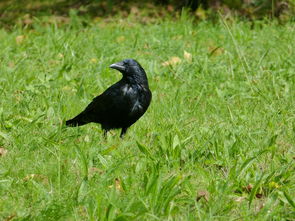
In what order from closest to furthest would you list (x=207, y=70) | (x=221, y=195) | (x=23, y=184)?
(x=221, y=195) < (x=23, y=184) < (x=207, y=70)

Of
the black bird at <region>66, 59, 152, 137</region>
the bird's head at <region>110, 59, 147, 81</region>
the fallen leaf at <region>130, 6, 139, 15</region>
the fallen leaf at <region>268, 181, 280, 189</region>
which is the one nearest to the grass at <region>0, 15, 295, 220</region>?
the fallen leaf at <region>268, 181, 280, 189</region>

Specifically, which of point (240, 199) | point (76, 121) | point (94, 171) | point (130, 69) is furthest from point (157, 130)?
point (240, 199)

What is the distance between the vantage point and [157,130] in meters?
4.88

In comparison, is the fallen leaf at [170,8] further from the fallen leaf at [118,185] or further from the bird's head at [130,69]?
the fallen leaf at [118,185]

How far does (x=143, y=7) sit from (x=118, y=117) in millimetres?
4784

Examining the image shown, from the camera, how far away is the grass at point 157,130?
339 cm

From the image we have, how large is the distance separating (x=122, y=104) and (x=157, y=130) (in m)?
0.36

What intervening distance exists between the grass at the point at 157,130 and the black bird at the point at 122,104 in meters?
0.11

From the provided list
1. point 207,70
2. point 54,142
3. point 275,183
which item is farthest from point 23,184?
point 207,70

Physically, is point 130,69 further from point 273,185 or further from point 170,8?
point 170,8

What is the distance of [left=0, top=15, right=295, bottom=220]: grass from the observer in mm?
3391

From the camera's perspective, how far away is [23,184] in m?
3.65

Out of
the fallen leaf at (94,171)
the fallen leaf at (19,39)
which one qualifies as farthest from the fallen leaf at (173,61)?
the fallen leaf at (94,171)

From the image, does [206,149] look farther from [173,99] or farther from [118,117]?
[173,99]
